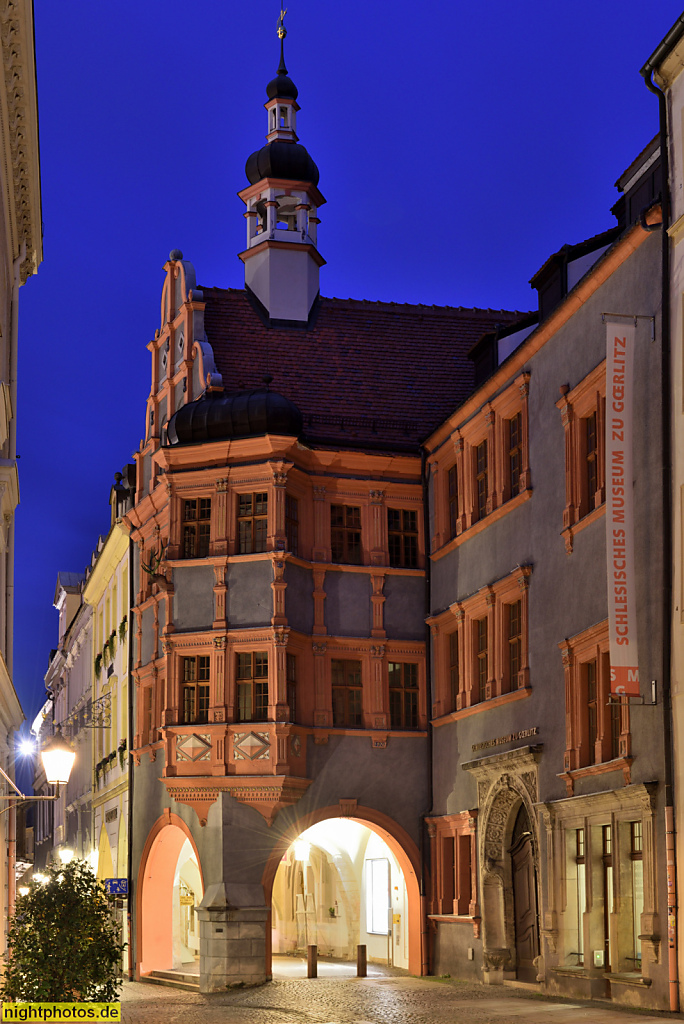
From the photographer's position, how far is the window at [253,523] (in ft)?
104

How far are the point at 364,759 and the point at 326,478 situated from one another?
6473 millimetres

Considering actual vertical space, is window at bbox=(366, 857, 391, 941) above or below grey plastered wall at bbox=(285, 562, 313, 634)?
below

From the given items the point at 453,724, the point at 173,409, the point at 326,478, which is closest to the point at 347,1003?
the point at 453,724

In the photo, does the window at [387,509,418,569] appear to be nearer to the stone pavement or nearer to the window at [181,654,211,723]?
the window at [181,654,211,723]

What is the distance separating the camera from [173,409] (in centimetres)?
3578

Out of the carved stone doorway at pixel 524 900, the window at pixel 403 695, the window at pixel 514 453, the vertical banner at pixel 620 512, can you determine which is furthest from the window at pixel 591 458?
the window at pixel 403 695

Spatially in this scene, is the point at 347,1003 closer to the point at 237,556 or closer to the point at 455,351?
the point at 237,556

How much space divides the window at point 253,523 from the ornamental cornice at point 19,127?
950cm

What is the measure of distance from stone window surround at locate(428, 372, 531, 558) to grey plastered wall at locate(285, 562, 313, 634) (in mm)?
3024

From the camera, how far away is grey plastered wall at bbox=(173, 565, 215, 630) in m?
31.6

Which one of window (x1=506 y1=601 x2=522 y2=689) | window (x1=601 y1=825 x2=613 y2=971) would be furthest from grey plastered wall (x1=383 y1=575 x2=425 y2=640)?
window (x1=601 y1=825 x2=613 y2=971)

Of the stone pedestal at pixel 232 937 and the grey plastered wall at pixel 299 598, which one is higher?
the grey plastered wall at pixel 299 598

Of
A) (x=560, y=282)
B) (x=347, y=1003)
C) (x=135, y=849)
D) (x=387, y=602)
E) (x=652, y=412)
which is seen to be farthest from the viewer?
(x=135, y=849)

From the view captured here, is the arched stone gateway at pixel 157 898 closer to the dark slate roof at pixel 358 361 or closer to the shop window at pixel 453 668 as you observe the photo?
the shop window at pixel 453 668
